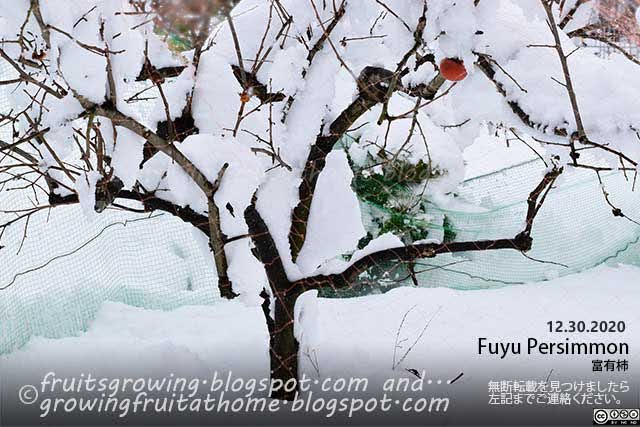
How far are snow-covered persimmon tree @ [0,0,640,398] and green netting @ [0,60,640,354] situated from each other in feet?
4.96

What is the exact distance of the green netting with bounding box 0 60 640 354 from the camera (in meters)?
3.87

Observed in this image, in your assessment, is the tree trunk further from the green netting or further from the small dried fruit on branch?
the green netting

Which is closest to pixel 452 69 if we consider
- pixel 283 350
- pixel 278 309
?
pixel 278 309

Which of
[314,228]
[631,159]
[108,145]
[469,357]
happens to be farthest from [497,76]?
[469,357]

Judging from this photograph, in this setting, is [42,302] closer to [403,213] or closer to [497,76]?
[403,213]

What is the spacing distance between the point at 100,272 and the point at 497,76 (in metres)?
2.88

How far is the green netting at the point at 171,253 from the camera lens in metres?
3.87

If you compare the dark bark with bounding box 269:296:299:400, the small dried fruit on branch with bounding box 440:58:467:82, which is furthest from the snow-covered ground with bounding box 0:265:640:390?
the small dried fruit on branch with bounding box 440:58:467:82

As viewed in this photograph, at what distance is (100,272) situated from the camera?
13.4 ft

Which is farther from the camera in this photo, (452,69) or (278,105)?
(278,105)

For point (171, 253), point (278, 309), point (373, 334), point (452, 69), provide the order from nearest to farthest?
point (452, 69) < point (278, 309) < point (373, 334) < point (171, 253)

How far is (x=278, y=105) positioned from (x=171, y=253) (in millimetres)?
2312

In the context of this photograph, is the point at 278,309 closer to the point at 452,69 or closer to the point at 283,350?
the point at 283,350

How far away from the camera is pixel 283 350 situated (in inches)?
99.7
